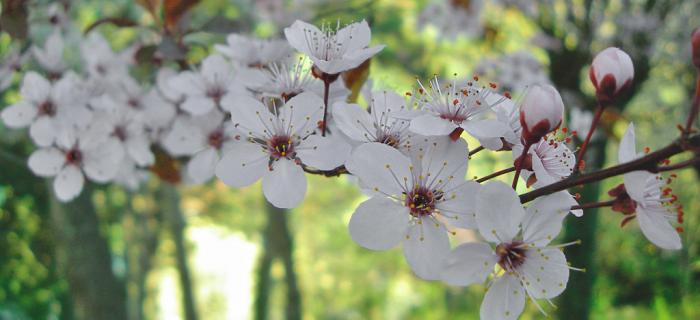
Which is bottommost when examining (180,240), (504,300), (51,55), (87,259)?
(504,300)

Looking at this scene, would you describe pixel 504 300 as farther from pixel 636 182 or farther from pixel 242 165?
pixel 242 165

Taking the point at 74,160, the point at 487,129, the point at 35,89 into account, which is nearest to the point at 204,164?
the point at 74,160

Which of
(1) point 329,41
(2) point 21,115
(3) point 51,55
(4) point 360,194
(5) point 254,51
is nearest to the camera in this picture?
(1) point 329,41

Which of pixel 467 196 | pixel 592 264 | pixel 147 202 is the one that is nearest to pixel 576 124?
pixel 592 264

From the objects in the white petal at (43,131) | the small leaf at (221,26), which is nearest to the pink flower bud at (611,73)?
the small leaf at (221,26)

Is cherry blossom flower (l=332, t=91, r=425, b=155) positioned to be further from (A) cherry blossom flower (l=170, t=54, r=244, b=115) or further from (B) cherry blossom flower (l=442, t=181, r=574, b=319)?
(A) cherry blossom flower (l=170, t=54, r=244, b=115)

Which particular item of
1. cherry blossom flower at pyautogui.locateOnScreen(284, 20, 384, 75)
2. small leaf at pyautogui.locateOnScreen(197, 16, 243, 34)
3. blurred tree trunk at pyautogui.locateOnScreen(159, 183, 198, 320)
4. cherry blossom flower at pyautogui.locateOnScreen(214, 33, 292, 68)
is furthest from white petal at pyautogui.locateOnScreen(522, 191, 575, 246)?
blurred tree trunk at pyautogui.locateOnScreen(159, 183, 198, 320)

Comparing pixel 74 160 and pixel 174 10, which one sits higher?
pixel 174 10
